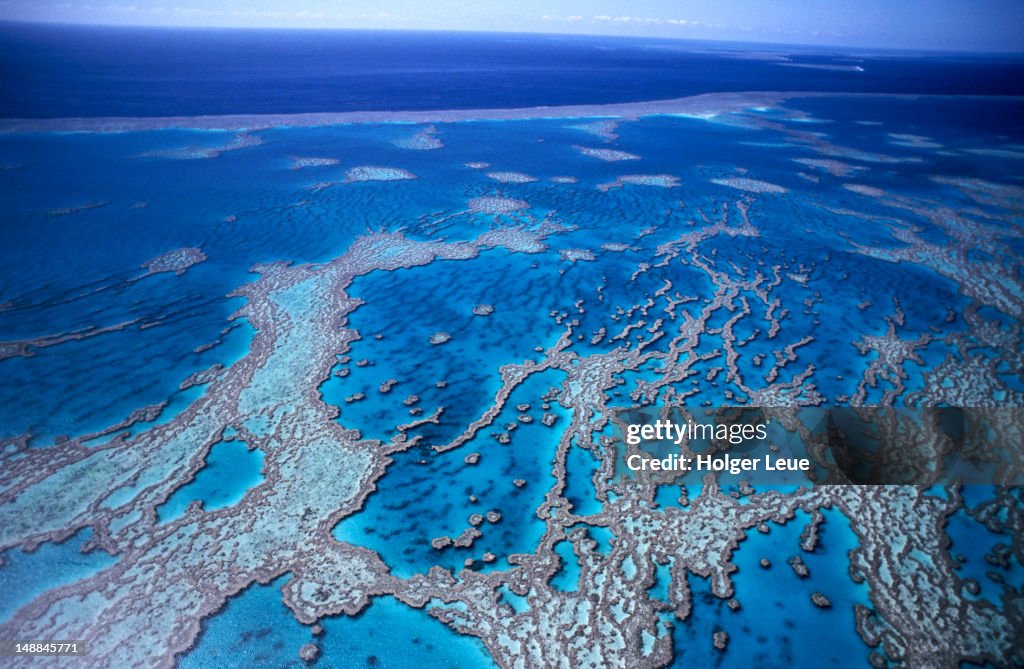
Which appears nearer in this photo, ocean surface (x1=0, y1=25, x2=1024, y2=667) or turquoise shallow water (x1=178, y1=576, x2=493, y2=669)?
turquoise shallow water (x1=178, y1=576, x2=493, y2=669)

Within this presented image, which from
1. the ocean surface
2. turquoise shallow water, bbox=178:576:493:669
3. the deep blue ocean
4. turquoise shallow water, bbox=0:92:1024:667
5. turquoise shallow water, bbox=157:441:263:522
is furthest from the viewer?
the deep blue ocean

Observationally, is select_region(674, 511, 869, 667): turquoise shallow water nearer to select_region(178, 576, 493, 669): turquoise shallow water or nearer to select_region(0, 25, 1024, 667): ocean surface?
select_region(0, 25, 1024, 667): ocean surface

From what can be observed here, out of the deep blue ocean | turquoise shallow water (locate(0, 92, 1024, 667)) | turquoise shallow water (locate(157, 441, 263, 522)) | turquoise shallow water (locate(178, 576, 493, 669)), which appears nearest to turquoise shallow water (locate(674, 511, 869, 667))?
turquoise shallow water (locate(0, 92, 1024, 667))

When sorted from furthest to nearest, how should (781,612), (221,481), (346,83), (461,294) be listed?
(346,83) < (461,294) < (221,481) < (781,612)

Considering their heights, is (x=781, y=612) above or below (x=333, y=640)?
above

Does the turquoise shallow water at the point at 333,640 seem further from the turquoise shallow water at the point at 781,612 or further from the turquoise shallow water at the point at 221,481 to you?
the turquoise shallow water at the point at 781,612

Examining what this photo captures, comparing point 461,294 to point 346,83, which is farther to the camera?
point 346,83

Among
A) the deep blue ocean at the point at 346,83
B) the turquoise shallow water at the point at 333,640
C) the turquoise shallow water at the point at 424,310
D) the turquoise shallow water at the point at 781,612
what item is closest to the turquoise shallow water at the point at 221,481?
the turquoise shallow water at the point at 424,310

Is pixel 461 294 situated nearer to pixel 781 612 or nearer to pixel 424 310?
pixel 424 310

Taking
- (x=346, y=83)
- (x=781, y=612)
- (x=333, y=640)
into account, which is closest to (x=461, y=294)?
(x=333, y=640)
